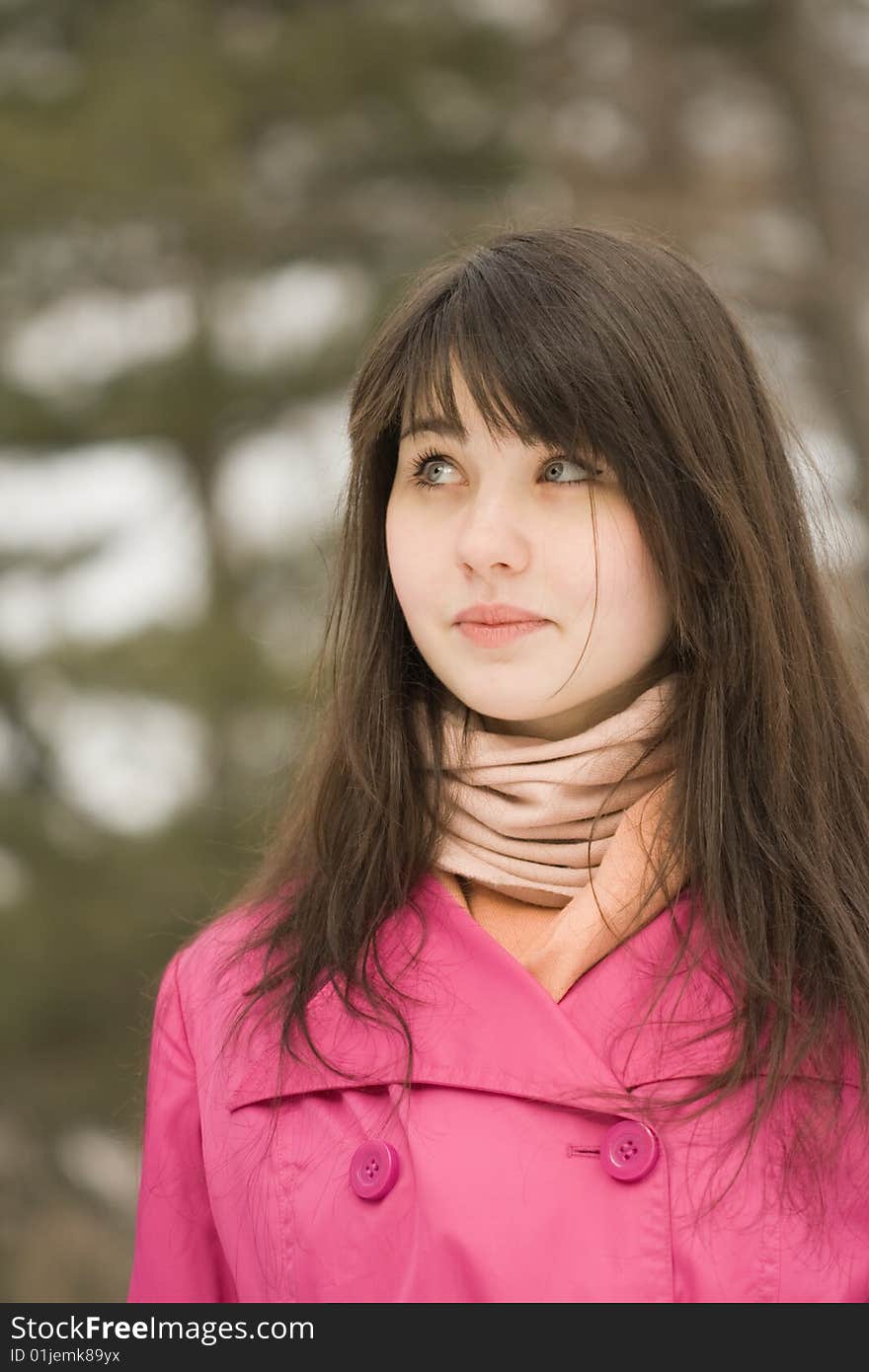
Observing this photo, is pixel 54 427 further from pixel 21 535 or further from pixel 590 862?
pixel 590 862

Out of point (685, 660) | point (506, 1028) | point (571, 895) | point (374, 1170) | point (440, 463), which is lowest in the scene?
point (374, 1170)

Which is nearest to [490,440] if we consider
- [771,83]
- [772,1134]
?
[772,1134]

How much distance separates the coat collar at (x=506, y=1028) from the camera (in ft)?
4.58

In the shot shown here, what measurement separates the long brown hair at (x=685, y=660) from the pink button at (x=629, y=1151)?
0.10 feet

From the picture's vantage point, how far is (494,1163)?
1.38 meters

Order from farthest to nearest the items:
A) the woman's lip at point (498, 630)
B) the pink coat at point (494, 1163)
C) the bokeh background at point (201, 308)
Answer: the bokeh background at point (201, 308), the woman's lip at point (498, 630), the pink coat at point (494, 1163)

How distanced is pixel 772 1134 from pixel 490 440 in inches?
26.8

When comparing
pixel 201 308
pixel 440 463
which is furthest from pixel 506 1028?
pixel 201 308

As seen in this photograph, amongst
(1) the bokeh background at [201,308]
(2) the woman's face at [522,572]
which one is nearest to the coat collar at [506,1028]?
(2) the woman's face at [522,572]

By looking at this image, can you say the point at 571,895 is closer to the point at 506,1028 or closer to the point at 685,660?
the point at 506,1028

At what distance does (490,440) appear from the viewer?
1.43m

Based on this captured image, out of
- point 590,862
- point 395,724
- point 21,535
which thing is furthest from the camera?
point 21,535

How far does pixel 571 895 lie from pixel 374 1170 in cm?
32

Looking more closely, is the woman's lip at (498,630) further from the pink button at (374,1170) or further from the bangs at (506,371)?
the pink button at (374,1170)
